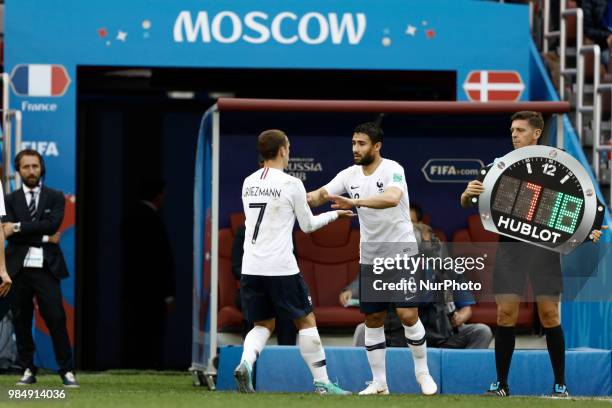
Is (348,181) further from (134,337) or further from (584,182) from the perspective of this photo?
(134,337)

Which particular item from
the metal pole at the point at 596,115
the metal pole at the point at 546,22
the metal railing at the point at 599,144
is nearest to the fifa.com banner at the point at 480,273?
the metal railing at the point at 599,144

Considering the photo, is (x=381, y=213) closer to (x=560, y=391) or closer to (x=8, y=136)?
(x=560, y=391)

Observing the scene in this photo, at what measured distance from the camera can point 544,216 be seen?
1080cm

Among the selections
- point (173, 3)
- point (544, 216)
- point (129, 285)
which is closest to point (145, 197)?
point (129, 285)

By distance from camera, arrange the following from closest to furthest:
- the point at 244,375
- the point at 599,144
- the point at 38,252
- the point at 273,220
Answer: the point at 244,375
the point at 273,220
the point at 38,252
the point at 599,144

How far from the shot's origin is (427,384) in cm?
1107

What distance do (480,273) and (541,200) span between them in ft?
3.41

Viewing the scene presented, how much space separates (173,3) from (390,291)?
5279 millimetres

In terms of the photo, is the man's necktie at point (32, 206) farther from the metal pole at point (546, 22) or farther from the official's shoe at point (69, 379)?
the metal pole at point (546, 22)

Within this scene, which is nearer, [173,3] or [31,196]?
[31,196]

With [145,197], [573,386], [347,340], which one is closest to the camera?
[573,386]

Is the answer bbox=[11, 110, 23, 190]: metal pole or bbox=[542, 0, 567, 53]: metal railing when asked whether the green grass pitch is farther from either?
bbox=[542, 0, 567, 53]: metal railing

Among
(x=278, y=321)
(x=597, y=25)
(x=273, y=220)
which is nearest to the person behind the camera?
(x=273, y=220)

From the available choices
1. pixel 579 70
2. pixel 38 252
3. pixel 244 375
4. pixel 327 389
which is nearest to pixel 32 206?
pixel 38 252
